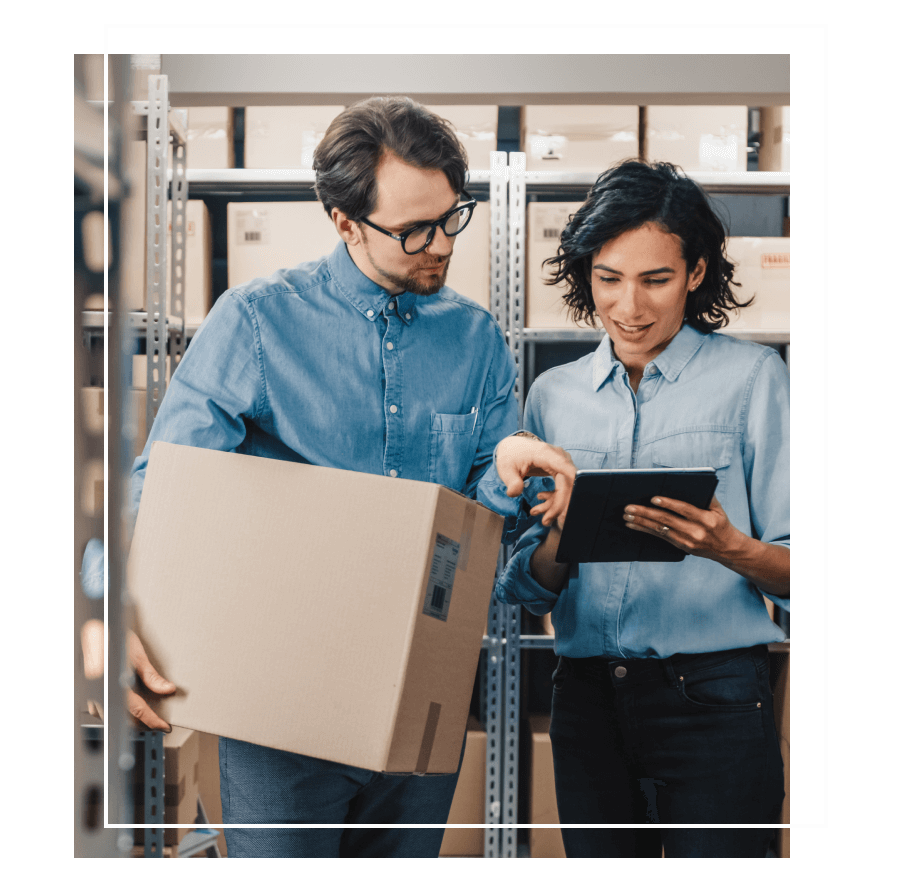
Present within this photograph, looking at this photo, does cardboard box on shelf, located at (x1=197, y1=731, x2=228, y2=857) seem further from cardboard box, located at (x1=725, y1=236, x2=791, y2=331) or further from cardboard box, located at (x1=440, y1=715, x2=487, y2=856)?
cardboard box, located at (x1=725, y1=236, x2=791, y2=331)

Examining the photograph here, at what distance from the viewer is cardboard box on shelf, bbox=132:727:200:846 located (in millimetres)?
1654

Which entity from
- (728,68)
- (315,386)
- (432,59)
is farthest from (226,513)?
(728,68)

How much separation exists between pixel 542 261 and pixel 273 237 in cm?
57

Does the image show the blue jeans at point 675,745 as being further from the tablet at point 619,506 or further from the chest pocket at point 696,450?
the chest pocket at point 696,450

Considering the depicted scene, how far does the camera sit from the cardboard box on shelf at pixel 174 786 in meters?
1.65

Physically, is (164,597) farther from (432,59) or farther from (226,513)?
(432,59)

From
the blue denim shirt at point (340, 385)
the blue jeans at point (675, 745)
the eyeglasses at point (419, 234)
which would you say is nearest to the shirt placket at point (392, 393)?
the blue denim shirt at point (340, 385)

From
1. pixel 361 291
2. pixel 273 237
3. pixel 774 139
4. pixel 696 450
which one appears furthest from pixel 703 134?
pixel 273 237

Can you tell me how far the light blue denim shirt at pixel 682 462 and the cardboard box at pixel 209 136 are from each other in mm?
932

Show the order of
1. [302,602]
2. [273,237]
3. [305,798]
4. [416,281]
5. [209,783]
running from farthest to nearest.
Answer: [209,783] < [273,237] < [416,281] < [305,798] < [302,602]

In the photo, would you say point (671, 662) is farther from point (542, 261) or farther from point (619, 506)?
point (542, 261)

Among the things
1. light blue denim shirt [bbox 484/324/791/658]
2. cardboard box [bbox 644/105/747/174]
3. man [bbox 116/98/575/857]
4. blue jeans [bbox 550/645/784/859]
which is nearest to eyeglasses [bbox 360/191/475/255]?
man [bbox 116/98/575/857]

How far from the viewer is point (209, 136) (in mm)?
1610
